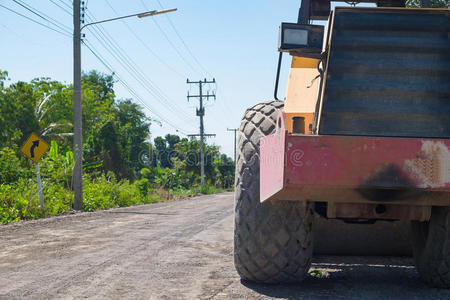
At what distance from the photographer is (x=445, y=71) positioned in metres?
3.61

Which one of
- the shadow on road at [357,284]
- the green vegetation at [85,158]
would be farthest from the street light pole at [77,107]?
the shadow on road at [357,284]

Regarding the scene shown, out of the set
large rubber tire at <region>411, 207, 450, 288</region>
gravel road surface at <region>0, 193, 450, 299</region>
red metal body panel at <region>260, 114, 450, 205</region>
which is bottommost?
gravel road surface at <region>0, 193, 450, 299</region>

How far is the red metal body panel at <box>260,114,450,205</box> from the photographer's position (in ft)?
10.3

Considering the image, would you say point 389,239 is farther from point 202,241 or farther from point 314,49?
point 202,241

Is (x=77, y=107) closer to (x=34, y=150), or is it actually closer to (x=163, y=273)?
(x=34, y=150)

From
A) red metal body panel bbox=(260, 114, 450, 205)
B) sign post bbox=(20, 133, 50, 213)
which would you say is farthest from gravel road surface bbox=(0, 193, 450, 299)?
sign post bbox=(20, 133, 50, 213)

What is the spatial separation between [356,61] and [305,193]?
1039mm

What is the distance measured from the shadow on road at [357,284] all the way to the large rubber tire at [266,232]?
0.53 feet

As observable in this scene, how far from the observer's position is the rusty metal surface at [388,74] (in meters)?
3.53

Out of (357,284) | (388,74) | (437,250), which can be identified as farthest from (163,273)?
(388,74)

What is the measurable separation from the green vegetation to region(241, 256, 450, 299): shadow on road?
32.8 ft

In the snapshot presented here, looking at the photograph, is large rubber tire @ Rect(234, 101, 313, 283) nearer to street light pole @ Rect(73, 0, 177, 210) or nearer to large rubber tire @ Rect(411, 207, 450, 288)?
large rubber tire @ Rect(411, 207, 450, 288)

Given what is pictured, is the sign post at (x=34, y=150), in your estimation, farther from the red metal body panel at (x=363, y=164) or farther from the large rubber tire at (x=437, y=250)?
the red metal body panel at (x=363, y=164)

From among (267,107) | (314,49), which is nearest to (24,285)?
(267,107)
